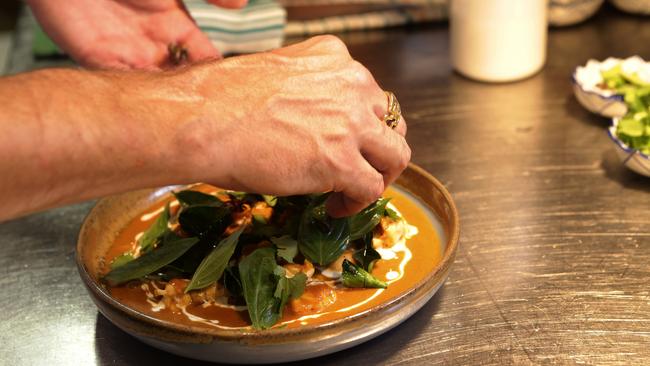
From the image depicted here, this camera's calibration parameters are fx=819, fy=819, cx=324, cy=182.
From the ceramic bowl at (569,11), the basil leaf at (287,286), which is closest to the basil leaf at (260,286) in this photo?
the basil leaf at (287,286)

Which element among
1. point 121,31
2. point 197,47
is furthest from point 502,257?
point 121,31

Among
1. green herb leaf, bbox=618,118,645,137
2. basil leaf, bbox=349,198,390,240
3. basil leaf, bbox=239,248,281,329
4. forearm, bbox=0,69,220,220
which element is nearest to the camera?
forearm, bbox=0,69,220,220

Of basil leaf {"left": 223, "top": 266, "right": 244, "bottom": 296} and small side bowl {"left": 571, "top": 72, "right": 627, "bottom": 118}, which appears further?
small side bowl {"left": 571, "top": 72, "right": 627, "bottom": 118}

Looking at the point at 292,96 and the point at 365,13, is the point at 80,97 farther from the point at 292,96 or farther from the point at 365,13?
the point at 365,13

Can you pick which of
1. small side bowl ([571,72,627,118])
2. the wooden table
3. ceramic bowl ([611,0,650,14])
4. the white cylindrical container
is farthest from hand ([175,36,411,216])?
ceramic bowl ([611,0,650,14])

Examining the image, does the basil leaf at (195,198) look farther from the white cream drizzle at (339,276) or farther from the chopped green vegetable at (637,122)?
the chopped green vegetable at (637,122)

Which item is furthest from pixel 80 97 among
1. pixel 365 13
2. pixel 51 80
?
pixel 365 13

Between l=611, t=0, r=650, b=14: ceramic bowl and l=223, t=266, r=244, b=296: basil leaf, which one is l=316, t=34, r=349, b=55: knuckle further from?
l=611, t=0, r=650, b=14: ceramic bowl

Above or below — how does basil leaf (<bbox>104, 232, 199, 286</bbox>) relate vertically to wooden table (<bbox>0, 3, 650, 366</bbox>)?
above

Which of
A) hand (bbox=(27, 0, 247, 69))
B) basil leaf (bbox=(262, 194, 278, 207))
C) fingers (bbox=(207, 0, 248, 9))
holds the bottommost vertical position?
basil leaf (bbox=(262, 194, 278, 207))
